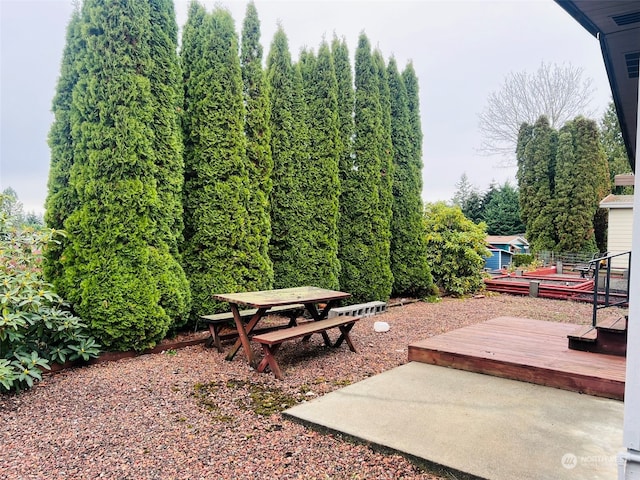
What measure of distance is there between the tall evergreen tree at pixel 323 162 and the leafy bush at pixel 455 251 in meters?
3.64

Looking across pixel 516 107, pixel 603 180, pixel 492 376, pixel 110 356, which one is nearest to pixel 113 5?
pixel 110 356

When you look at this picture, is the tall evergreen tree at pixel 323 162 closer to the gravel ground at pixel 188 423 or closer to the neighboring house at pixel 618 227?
the gravel ground at pixel 188 423

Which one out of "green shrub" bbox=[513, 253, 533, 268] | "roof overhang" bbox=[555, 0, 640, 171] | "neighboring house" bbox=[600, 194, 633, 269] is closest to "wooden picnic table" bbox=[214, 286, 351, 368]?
"roof overhang" bbox=[555, 0, 640, 171]

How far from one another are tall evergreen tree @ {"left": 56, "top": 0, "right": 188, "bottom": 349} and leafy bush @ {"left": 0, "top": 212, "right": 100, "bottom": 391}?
246 mm

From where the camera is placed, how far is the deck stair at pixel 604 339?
3.78 m

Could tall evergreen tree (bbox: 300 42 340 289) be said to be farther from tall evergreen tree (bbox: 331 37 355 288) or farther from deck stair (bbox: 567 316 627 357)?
deck stair (bbox: 567 316 627 357)

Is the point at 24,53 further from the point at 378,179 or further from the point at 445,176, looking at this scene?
the point at 445,176

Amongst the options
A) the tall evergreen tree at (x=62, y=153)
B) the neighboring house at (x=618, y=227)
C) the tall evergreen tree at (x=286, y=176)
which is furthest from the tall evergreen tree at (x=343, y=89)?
the neighboring house at (x=618, y=227)

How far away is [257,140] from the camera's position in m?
5.98

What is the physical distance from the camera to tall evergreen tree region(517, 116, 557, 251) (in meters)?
17.7

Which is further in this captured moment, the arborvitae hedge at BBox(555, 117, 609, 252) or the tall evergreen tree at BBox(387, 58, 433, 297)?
the arborvitae hedge at BBox(555, 117, 609, 252)

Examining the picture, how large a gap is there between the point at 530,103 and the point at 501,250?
7.97 m

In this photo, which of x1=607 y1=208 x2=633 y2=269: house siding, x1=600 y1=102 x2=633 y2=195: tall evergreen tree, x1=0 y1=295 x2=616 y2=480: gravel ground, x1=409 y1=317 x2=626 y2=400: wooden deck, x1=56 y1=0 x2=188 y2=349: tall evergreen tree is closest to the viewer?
x1=0 y1=295 x2=616 y2=480: gravel ground

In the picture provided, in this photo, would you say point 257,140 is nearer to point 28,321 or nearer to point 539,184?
point 28,321
